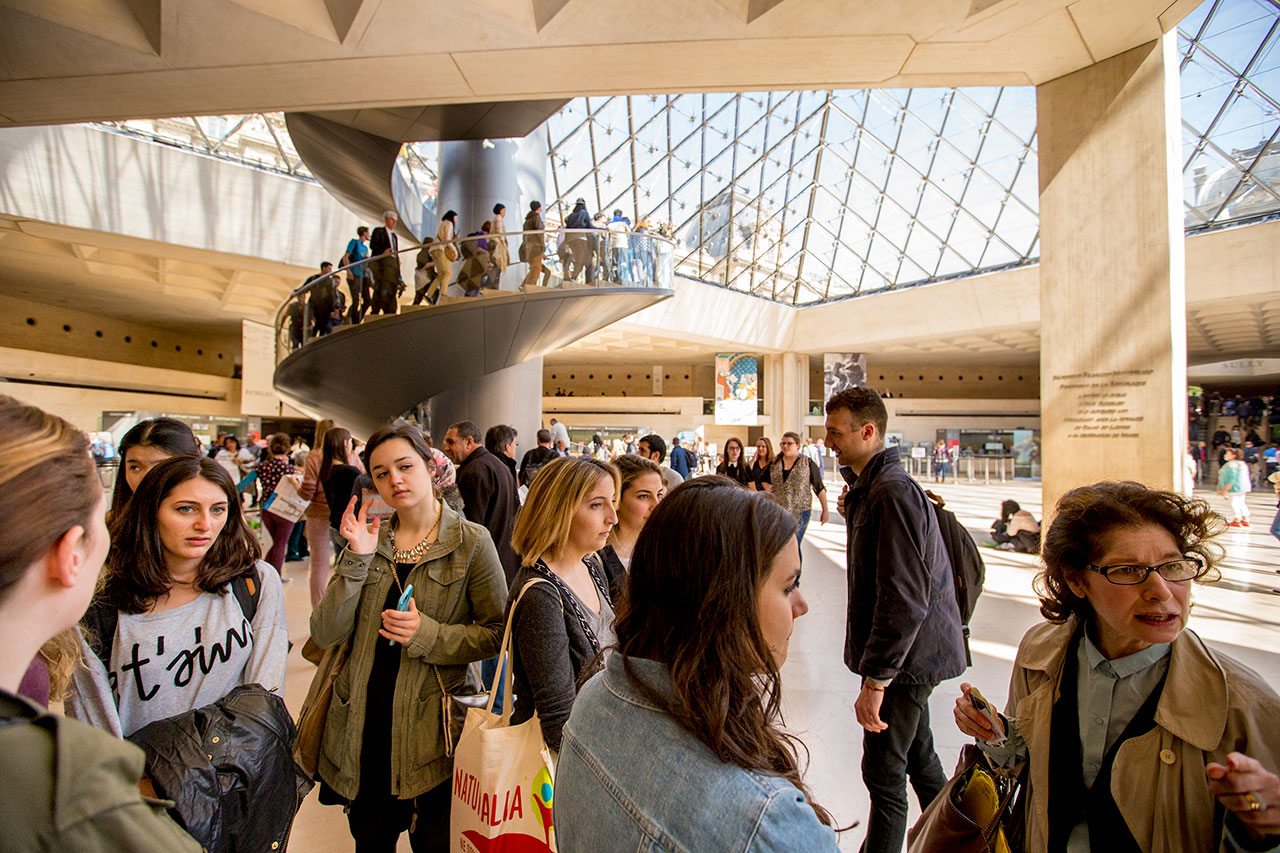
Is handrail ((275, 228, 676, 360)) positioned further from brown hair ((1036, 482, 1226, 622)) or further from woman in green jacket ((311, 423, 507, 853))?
brown hair ((1036, 482, 1226, 622))

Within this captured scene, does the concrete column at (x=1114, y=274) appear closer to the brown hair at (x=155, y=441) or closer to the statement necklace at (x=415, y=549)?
the statement necklace at (x=415, y=549)

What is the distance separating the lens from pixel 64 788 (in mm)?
568

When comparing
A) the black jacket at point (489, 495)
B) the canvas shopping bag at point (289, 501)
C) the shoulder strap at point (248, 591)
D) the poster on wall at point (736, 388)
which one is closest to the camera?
the shoulder strap at point (248, 591)

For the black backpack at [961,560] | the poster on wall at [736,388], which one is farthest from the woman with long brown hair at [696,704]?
the poster on wall at [736,388]

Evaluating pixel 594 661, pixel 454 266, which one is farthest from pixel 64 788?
pixel 454 266

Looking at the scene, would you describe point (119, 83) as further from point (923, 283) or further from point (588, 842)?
point (923, 283)

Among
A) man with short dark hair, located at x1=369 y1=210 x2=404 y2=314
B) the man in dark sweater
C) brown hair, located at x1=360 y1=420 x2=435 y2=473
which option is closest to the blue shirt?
man with short dark hair, located at x1=369 y1=210 x2=404 y2=314

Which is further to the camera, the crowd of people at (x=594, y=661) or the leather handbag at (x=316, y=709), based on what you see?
the leather handbag at (x=316, y=709)

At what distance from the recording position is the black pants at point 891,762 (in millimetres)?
2045

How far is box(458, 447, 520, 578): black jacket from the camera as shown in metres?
4.02

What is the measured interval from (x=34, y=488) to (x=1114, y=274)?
6.94 metres

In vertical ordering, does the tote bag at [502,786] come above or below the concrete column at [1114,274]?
below

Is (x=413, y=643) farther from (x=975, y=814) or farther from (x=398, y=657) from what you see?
(x=975, y=814)

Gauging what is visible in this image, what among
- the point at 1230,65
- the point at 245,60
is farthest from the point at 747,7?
the point at 1230,65
